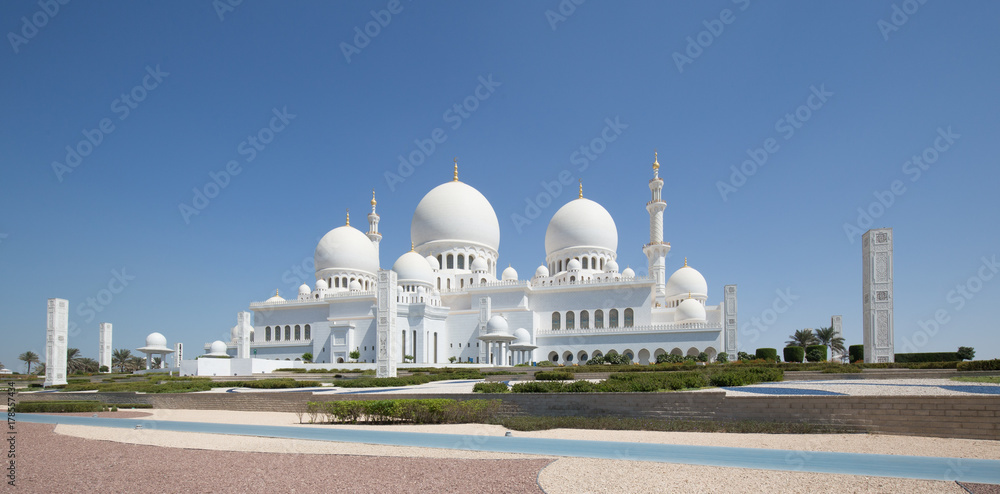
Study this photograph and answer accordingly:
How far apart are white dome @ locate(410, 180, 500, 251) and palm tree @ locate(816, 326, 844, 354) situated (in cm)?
2689

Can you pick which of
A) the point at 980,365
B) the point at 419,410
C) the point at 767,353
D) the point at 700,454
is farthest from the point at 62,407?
the point at 767,353

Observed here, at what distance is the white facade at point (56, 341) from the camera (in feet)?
104

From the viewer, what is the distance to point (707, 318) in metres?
48.6

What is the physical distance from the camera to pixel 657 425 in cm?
1141

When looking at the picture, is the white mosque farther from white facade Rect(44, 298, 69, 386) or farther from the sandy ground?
the sandy ground

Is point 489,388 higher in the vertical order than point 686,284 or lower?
lower

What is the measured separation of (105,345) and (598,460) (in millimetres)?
47812

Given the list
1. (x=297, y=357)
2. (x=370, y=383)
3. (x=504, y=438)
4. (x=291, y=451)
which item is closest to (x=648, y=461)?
(x=504, y=438)

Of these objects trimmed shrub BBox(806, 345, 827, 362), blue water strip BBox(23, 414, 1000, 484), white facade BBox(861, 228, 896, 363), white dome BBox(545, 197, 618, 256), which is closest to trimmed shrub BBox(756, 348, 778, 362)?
trimmed shrub BBox(806, 345, 827, 362)

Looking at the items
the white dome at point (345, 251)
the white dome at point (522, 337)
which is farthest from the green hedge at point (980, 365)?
the white dome at point (345, 251)

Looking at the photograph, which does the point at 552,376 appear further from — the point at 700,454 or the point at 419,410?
the point at 700,454

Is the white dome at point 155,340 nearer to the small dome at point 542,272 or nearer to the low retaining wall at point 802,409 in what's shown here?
the small dome at point 542,272

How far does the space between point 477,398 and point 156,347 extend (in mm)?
45340

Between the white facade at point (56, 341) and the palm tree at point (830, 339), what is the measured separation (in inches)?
1842
